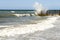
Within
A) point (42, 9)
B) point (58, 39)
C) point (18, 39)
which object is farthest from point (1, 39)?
point (42, 9)

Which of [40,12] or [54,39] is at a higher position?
[54,39]

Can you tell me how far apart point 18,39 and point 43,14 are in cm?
6408

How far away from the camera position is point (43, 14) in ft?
249

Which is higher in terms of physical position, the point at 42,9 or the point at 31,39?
the point at 31,39

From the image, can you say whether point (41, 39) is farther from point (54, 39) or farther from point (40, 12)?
point (40, 12)

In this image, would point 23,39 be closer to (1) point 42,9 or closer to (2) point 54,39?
(2) point 54,39

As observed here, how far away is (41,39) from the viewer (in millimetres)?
12531

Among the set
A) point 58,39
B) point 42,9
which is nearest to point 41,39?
point 58,39

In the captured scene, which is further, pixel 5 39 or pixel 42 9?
pixel 42 9

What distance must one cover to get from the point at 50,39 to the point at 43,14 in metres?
63.8

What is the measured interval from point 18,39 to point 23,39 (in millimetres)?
345

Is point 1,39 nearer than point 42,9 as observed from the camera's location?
Yes

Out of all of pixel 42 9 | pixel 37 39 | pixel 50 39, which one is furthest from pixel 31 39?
pixel 42 9

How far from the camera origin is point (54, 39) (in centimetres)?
1248
